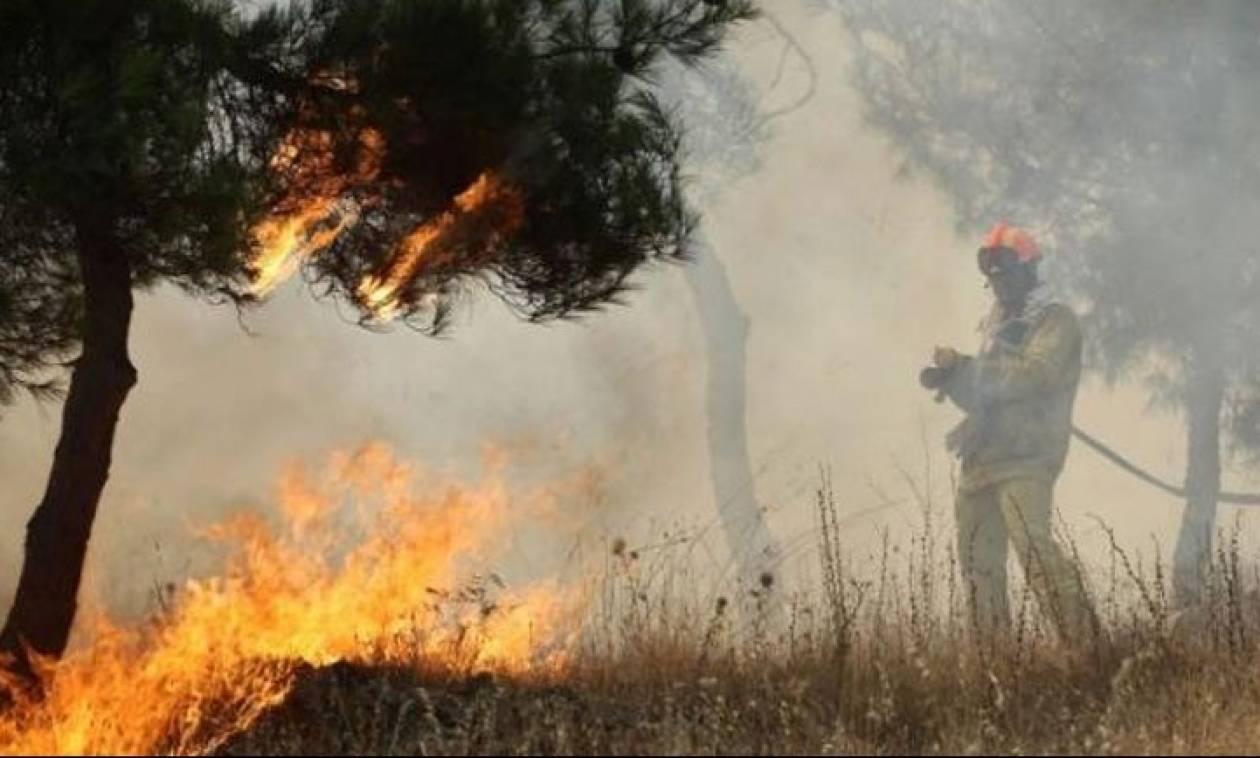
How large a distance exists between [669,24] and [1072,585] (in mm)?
3879

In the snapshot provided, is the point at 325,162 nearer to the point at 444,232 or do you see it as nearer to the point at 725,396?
the point at 444,232

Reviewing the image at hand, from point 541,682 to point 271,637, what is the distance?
1.01m

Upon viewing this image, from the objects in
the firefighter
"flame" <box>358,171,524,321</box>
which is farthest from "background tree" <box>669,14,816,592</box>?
"flame" <box>358,171,524,321</box>

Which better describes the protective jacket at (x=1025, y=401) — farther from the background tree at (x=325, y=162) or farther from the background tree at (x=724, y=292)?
the background tree at (x=724, y=292)

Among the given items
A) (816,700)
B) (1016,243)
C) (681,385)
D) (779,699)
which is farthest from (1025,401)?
(681,385)

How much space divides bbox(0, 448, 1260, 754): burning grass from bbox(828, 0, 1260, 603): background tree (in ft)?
18.6

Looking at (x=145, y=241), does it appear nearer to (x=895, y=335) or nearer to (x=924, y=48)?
(x=924, y=48)

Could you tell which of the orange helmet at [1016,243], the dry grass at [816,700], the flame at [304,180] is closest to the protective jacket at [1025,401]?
the orange helmet at [1016,243]

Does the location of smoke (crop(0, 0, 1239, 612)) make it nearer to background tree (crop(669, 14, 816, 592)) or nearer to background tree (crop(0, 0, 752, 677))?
background tree (crop(669, 14, 816, 592))

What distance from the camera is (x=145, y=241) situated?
4.86m

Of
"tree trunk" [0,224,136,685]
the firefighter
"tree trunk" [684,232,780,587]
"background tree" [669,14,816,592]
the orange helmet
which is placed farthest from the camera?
"tree trunk" [684,232,780,587]

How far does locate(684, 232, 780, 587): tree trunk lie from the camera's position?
15477 millimetres

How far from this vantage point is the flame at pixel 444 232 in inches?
215

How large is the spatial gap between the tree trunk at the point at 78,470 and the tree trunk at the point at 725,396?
10.0 metres
